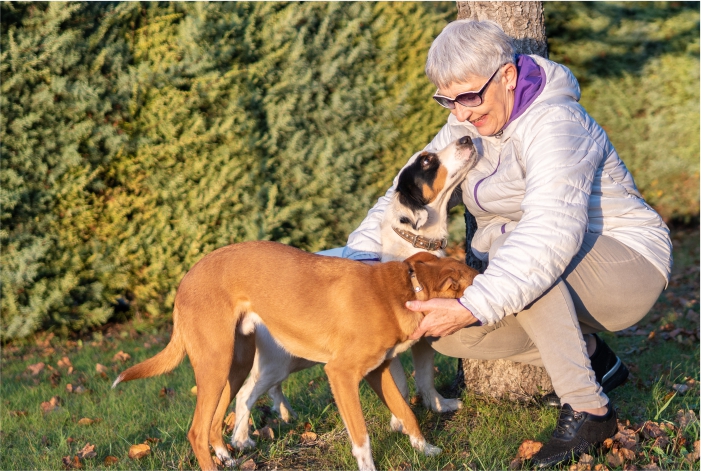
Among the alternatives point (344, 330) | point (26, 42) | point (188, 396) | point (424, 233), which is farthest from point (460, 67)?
point (26, 42)

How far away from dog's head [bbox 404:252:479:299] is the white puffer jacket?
243mm

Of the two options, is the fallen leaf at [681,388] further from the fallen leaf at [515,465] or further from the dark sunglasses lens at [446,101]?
the dark sunglasses lens at [446,101]

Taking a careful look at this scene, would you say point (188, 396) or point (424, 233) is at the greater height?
point (424, 233)

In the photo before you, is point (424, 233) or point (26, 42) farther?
point (26, 42)

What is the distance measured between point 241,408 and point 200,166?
116 inches

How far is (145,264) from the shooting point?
256 inches

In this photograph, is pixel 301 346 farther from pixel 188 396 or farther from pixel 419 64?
pixel 419 64

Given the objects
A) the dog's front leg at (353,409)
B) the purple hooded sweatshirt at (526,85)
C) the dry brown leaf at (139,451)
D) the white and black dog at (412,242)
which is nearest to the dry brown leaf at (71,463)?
the dry brown leaf at (139,451)

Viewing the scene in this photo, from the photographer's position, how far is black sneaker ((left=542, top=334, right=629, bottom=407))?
3.99 m

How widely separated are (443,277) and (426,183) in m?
0.86

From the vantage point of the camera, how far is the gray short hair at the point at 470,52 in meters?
3.50

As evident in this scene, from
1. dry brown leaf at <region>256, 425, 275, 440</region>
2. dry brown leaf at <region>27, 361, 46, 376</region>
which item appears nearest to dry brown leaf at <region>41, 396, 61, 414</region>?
dry brown leaf at <region>27, 361, 46, 376</region>

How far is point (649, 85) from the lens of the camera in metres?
10.4

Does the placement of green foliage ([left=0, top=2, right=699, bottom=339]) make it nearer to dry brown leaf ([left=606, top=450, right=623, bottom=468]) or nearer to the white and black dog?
the white and black dog
